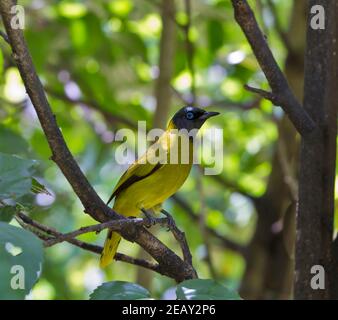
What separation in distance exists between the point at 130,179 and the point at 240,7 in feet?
5.75

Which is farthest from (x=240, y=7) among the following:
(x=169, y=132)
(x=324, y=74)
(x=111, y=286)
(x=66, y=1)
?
(x=66, y=1)

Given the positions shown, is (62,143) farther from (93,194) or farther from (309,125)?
(309,125)

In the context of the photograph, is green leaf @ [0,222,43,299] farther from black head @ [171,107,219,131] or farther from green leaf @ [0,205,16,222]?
black head @ [171,107,219,131]

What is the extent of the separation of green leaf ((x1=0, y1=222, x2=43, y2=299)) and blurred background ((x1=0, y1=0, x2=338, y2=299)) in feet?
8.72

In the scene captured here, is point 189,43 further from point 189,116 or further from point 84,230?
point 84,230

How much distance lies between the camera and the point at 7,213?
2.01 m

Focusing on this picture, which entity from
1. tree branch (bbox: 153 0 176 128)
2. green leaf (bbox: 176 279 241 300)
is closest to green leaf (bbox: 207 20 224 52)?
tree branch (bbox: 153 0 176 128)

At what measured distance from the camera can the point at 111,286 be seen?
6.37 feet

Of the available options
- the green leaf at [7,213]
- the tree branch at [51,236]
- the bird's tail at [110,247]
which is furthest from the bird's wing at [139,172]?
the green leaf at [7,213]

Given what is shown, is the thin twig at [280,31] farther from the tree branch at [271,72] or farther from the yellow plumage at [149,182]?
the tree branch at [271,72]

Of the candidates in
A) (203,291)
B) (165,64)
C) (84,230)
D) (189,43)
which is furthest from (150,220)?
(189,43)

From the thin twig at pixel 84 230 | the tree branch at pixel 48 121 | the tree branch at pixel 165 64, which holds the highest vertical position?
the tree branch at pixel 165 64

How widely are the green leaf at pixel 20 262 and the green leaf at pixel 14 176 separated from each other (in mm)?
262

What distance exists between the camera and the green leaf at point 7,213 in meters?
2.00
